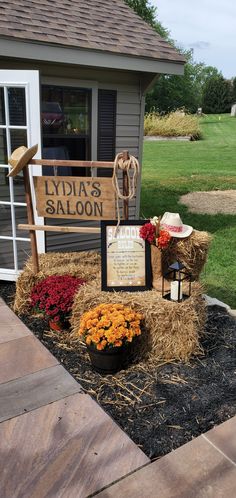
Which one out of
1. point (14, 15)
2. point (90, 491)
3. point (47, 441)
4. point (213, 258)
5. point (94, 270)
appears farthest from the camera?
point (213, 258)

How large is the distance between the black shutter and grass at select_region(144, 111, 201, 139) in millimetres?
18286

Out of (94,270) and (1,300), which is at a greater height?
(94,270)

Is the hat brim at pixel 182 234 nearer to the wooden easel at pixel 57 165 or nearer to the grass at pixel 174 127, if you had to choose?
the wooden easel at pixel 57 165

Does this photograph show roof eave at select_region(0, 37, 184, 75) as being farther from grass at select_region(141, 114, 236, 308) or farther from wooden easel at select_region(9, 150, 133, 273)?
grass at select_region(141, 114, 236, 308)

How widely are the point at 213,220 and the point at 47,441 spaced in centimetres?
588

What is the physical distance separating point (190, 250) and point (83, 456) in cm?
175

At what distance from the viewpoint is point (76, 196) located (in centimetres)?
347

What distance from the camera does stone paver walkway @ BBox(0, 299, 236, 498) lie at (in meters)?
1.89

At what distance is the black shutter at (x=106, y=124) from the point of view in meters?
5.05

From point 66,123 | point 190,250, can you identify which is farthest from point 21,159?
point 66,123

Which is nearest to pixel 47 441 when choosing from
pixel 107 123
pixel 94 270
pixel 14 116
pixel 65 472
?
pixel 65 472

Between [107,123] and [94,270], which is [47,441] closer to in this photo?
[94,270]

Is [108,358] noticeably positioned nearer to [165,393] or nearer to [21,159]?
[165,393]

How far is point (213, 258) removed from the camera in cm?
545
